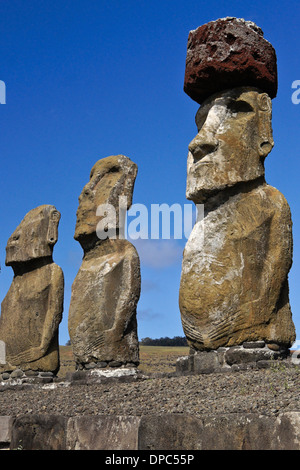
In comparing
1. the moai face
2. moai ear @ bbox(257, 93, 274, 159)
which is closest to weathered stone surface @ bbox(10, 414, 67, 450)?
the moai face

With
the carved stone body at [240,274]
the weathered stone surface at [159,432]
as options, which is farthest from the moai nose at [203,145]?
the weathered stone surface at [159,432]

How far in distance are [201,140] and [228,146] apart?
0.39 metres

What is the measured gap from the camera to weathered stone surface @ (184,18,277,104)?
33.0ft

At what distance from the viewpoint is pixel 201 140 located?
984 cm

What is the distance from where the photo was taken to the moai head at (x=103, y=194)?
39.8ft

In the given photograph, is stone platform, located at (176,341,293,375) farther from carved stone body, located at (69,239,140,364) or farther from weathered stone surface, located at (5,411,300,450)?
weathered stone surface, located at (5,411,300,450)

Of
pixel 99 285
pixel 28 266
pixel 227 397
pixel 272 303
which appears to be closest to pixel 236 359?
pixel 272 303

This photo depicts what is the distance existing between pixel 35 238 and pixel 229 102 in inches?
195

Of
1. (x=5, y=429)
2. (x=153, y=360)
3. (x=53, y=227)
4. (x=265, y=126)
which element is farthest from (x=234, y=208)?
(x=153, y=360)

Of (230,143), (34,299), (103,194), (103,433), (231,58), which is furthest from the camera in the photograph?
(34,299)

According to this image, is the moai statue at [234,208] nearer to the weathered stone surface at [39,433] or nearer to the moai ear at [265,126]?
the moai ear at [265,126]

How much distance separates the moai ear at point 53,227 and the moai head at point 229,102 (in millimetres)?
3714

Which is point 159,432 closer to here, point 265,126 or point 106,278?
point 265,126

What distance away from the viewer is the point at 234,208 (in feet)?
31.7
